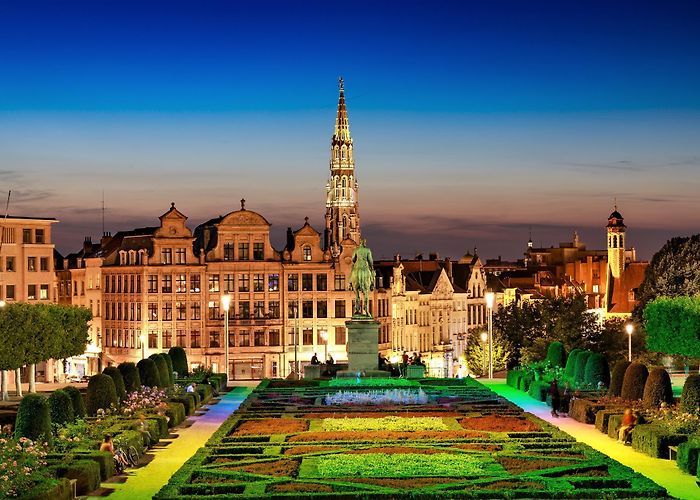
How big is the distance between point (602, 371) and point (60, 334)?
25.6 metres

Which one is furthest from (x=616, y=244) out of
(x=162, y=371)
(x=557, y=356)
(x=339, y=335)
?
(x=162, y=371)

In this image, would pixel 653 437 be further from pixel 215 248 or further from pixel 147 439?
pixel 215 248

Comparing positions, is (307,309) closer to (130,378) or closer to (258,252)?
(258,252)

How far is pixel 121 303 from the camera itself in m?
109

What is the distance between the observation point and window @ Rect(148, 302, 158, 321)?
107 meters

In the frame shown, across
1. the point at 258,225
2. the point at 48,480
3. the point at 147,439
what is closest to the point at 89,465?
the point at 48,480

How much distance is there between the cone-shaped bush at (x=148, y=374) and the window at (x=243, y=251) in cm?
5353

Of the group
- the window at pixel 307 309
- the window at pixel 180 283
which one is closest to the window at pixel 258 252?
the window at pixel 307 309

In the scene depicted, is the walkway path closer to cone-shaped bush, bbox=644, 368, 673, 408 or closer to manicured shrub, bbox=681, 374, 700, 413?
cone-shaped bush, bbox=644, 368, 673, 408

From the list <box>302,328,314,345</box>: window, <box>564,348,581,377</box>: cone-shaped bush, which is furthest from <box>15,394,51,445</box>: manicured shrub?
<box>302,328,314,345</box>: window

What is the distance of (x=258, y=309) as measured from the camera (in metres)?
110

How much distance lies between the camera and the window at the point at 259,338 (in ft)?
357

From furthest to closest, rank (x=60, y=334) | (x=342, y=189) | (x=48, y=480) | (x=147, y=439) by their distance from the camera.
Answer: (x=342, y=189), (x=60, y=334), (x=147, y=439), (x=48, y=480)

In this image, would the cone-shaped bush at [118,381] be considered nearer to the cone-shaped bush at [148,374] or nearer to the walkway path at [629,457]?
the cone-shaped bush at [148,374]
